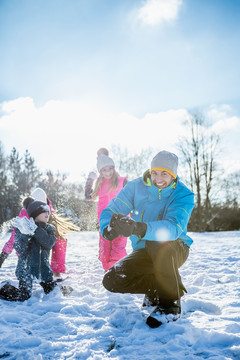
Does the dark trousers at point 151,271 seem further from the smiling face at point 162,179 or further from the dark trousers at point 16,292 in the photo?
the dark trousers at point 16,292

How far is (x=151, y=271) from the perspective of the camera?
7.23 ft

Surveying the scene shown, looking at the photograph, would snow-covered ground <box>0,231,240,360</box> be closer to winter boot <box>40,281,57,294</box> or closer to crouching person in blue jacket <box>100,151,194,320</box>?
winter boot <box>40,281,57,294</box>

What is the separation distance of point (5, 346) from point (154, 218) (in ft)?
4.64

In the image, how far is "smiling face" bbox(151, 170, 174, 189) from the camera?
7.40 ft

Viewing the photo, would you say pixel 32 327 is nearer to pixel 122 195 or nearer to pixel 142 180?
pixel 122 195

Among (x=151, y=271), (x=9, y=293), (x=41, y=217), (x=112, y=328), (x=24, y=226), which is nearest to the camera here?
(x=112, y=328)

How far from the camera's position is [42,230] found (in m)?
2.59

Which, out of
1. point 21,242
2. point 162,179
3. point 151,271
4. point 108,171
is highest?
point 108,171

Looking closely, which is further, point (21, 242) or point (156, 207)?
point (21, 242)

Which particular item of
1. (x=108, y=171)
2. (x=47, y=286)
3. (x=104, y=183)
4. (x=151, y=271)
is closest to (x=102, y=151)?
(x=108, y=171)

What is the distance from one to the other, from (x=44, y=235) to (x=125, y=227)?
1075 mm

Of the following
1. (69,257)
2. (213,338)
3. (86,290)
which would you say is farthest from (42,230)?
(69,257)

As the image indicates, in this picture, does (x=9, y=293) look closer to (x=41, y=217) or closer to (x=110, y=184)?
(x=41, y=217)

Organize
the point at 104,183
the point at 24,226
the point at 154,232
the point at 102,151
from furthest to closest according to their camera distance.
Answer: the point at 102,151, the point at 104,183, the point at 24,226, the point at 154,232
